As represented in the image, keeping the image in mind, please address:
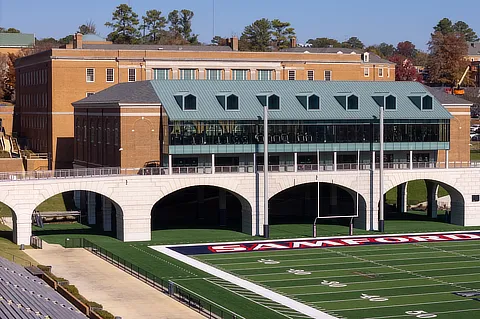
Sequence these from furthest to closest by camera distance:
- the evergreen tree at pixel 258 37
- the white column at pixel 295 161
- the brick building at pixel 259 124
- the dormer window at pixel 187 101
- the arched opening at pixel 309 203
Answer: the evergreen tree at pixel 258 37
the arched opening at pixel 309 203
the white column at pixel 295 161
the dormer window at pixel 187 101
the brick building at pixel 259 124

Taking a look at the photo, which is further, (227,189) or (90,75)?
(90,75)

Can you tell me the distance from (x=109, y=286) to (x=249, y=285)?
831 cm

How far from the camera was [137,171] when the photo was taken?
281ft

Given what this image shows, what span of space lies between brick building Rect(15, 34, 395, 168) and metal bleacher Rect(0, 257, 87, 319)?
5114 cm

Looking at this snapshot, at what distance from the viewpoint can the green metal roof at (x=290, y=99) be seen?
284 ft

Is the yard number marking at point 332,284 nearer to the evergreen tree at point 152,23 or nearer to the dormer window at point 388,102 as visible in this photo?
the dormer window at point 388,102

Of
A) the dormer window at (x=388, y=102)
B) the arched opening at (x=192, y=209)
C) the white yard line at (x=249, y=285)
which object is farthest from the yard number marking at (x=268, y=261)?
the dormer window at (x=388, y=102)

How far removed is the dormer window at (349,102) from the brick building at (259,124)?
85mm

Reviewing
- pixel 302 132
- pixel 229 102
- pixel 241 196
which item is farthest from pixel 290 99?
pixel 241 196

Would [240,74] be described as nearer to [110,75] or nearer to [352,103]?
[110,75]

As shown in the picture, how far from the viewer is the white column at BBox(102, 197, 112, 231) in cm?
8501

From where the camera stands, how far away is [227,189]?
83.6 metres

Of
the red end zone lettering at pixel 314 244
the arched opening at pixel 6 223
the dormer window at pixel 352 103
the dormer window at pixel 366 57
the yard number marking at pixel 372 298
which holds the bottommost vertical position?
the yard number marking at pixel 372 298

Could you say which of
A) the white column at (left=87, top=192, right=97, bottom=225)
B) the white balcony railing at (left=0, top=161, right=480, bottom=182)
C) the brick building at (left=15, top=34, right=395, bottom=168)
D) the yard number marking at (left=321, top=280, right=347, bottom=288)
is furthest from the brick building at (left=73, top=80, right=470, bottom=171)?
the yard number marking at (left=321, top=280, right=347, bottom=288)
